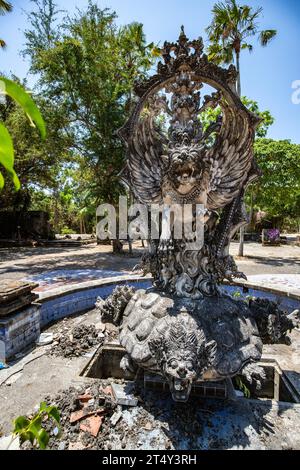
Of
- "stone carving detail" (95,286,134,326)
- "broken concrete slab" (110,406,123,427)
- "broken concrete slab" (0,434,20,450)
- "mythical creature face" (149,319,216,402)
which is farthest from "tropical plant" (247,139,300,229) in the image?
"broken concrete slab" (0,434,20,450)

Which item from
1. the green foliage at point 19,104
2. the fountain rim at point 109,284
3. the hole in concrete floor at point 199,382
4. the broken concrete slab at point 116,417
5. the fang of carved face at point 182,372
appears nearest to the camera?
the green foliage at point 19,104

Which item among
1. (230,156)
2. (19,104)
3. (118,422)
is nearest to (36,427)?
(118,422)

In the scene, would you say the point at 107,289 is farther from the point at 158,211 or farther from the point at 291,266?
the point at 291,266

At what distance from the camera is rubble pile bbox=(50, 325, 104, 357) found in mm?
4574

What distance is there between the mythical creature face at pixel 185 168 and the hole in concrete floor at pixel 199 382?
2.49 meters

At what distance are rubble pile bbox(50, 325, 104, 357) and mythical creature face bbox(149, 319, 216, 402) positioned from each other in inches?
84.6

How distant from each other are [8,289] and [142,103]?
11.8 ft

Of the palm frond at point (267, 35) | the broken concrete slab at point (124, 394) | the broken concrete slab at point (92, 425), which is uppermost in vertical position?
the palm frond at point (267, 35)

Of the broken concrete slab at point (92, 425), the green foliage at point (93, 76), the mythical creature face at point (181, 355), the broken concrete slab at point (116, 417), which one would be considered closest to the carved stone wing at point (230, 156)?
the mythical creature face at point (181, 355)

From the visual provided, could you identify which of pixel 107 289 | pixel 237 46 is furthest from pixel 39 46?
pixel 107 289

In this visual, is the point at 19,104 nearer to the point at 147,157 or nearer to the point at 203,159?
the point at 203,159

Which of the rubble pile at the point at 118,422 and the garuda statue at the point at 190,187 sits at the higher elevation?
the garuda statue at the point at 190,187

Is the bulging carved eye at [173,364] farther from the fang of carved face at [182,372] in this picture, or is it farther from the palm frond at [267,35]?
the palm frond at [267,35]

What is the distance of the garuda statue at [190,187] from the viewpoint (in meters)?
3.43
